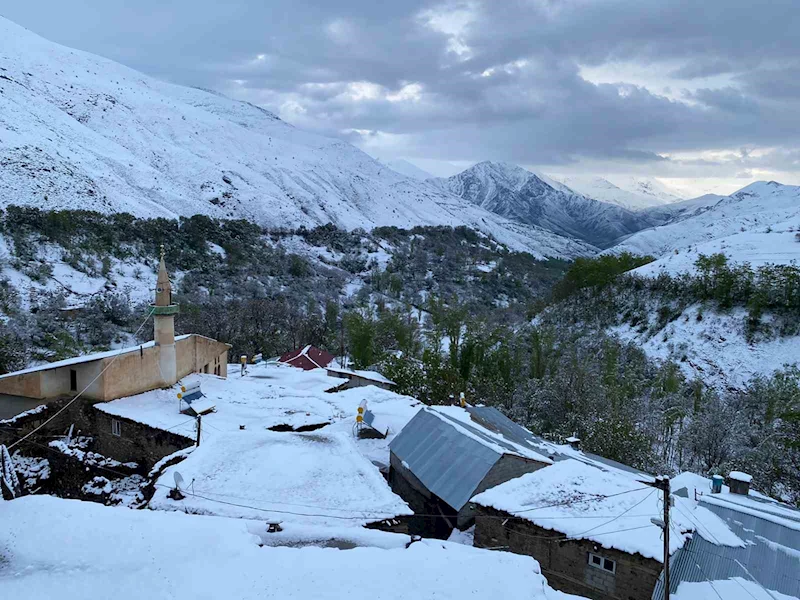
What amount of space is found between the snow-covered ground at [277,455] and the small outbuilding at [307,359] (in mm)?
9228

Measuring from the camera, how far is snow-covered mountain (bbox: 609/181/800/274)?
40081 mm

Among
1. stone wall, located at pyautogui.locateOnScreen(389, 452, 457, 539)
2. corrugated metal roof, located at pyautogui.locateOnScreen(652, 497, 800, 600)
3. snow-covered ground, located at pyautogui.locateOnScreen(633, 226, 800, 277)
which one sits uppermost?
snow-covered ground, located at pyautogui.locateOnScreen(633, 226, 800, 277)

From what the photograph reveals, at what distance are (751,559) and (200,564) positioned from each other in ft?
32.9

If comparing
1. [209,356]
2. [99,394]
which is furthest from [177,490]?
[209,356]

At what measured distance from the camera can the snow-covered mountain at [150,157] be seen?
53531 mm

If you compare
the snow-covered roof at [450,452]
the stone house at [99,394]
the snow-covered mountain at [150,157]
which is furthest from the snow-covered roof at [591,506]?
the snow-covered mountain at [150,157]

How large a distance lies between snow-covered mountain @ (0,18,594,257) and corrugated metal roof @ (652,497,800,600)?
5259 cm

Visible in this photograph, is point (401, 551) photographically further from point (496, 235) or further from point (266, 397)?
point (496, 235)

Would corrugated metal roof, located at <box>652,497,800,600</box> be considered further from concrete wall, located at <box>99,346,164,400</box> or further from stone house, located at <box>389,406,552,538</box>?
concrete wall, located at <box>99,346,164,400</box>

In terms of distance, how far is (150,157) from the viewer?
233 ft

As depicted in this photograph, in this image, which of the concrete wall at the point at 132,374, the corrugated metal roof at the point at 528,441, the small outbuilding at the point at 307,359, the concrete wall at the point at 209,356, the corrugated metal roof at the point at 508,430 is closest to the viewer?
the corrugated metal roof at the point at 528,441

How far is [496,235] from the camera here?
12938 centimetres

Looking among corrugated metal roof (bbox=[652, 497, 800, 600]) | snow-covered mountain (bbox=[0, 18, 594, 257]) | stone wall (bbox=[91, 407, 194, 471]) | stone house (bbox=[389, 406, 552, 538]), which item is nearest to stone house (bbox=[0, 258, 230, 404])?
stone wall (bbox=[91, 407, 194, 471])

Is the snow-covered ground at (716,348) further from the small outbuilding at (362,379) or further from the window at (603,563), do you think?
the window at (603,563)
